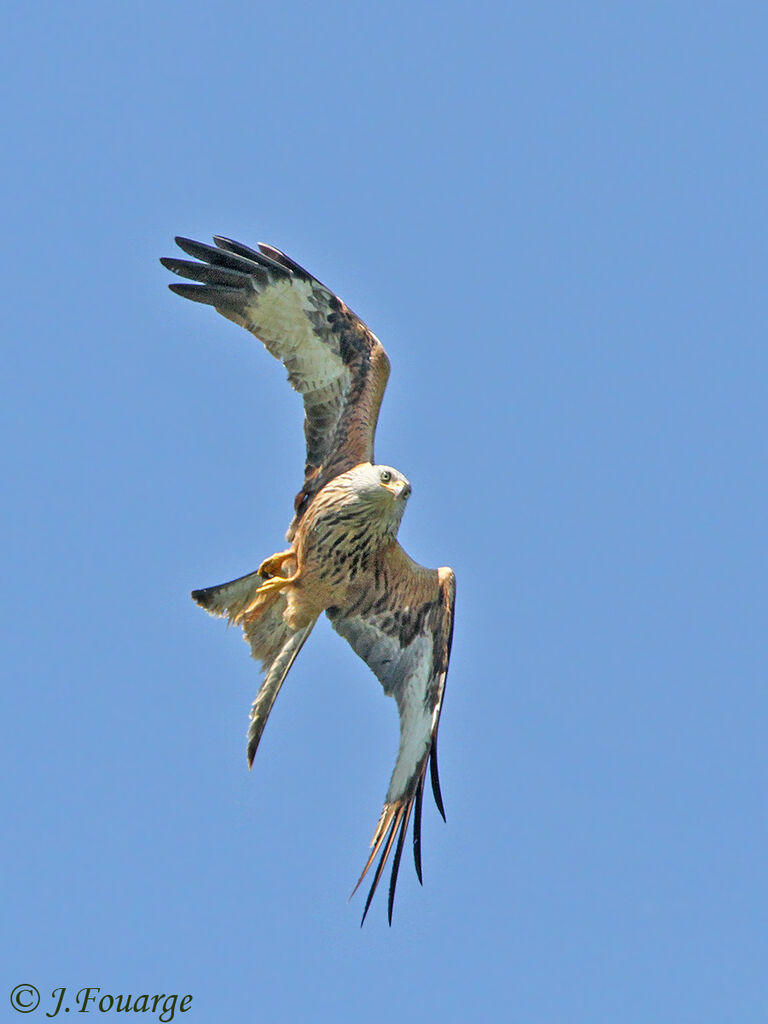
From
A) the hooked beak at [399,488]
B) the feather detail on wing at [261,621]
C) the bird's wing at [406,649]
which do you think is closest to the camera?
the hooked beak at [399,488]

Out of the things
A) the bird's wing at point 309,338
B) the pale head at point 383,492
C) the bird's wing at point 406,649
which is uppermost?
the bird's wing at point 309,338

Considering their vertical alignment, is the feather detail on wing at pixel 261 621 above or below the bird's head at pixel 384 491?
below

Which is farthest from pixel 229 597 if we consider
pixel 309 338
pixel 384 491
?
pixel 309 338

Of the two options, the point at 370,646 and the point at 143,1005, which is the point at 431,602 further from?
the point at 143,1005

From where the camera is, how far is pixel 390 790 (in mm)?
14633

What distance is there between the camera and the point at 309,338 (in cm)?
Result: 1511

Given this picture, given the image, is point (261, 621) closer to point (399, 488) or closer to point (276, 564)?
point (276, 564)

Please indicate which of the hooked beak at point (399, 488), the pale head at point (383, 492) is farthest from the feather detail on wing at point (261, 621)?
the hooked beak at point (399, 488)

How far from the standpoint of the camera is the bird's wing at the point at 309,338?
15.0 metres

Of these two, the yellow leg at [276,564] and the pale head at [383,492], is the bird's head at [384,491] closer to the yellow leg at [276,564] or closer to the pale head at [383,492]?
the pale head at [383,492]

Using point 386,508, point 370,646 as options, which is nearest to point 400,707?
point 370,646

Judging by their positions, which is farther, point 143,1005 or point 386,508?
point 143,1005

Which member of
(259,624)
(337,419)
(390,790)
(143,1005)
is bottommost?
Answer: (143,1005)

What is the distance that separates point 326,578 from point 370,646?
81 centimetres
